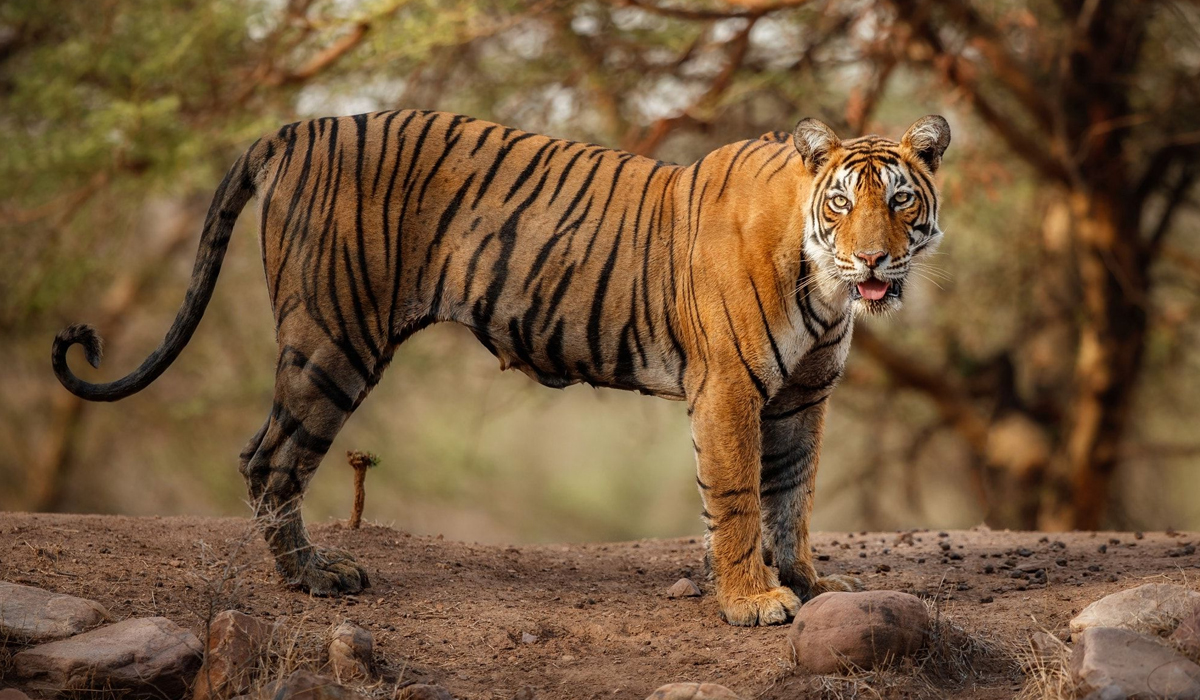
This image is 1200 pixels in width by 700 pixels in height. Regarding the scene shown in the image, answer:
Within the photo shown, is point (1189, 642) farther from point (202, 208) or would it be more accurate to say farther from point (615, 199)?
point (202, 208)

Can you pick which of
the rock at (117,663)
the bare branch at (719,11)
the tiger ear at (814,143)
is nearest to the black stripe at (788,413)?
the tiger ear at (814,143)

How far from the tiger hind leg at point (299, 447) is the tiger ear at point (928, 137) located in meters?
2.53

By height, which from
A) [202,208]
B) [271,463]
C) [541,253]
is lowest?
[271,463]

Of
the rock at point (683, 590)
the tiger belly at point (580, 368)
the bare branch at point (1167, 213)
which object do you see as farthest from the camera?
the bare branch at point (1167, 213)

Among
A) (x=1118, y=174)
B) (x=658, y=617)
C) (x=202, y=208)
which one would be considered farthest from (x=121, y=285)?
(x=658, y=617)

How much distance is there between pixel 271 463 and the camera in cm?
553

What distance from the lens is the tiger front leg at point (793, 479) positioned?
5770mm

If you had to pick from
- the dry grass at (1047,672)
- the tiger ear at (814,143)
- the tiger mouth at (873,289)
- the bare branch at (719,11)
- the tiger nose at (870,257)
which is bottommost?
the dry grass at (1047,672)

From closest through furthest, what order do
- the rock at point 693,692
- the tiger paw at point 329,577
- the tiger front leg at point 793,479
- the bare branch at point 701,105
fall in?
the rock at point 693,692 → the tiger paw at point 329,577 → the tiger front leg at point 793,479 → the bare branch at point 701,105

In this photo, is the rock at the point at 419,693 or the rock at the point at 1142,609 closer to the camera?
the rock at the point at 419,693

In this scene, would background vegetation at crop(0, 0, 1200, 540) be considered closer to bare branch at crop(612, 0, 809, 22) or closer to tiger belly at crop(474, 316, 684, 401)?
bare branch at crop(612, 0, 809, 22)

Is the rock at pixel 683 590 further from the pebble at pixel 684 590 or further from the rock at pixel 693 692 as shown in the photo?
the rock at pixel 693 692

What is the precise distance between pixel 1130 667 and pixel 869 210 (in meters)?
1.92

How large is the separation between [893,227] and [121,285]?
44.7 feet
